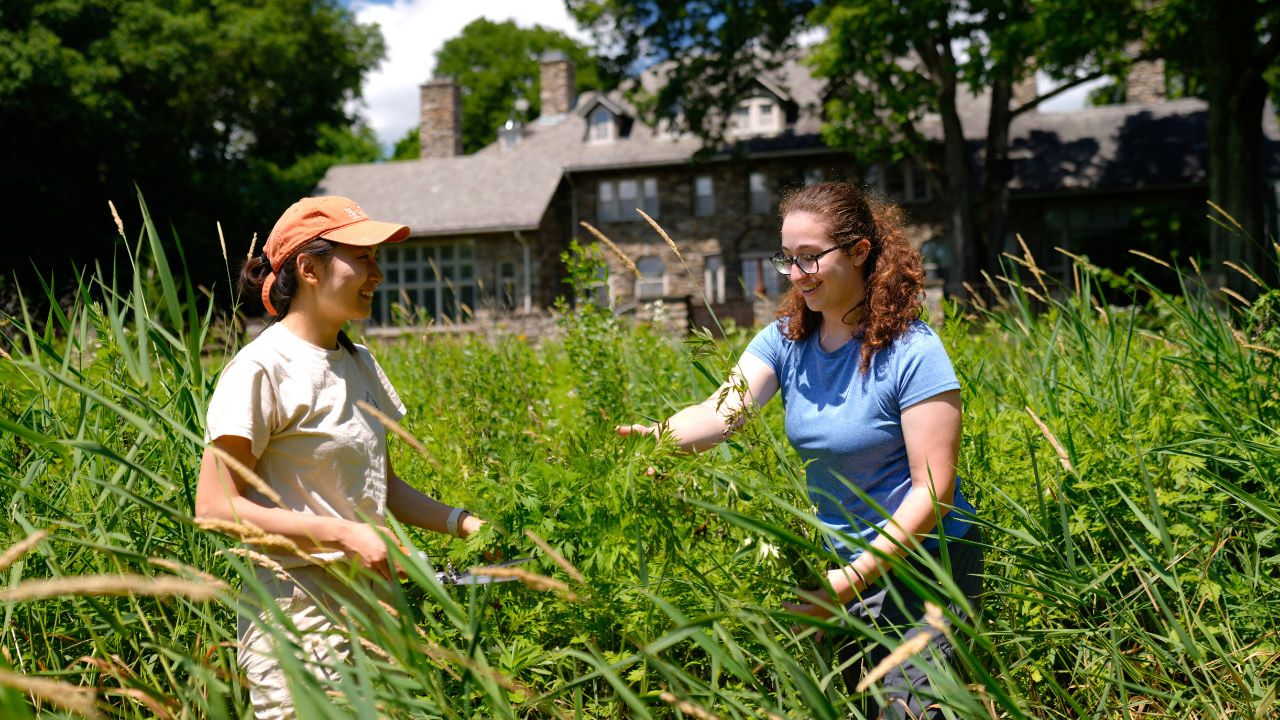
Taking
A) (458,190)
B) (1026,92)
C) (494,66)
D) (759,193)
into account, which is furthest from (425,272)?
(494,66)

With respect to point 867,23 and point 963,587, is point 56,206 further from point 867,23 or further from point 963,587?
point 963,587

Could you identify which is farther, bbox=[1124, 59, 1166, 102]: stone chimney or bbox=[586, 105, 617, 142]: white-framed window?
bbox=[586, 105, 617, 142]: white-framed window

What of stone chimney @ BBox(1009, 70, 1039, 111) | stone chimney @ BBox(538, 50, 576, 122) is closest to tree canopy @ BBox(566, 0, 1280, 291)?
stone chimney @ BBox(1009, 70, 1039, 111)

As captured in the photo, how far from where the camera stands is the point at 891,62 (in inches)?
774

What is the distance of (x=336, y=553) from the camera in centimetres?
196

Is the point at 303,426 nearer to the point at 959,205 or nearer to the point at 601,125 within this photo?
the point at 959,205

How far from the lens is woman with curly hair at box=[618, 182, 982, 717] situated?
84.2 inches

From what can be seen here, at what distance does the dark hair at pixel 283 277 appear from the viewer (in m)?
2.21

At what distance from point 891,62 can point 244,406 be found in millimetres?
19682

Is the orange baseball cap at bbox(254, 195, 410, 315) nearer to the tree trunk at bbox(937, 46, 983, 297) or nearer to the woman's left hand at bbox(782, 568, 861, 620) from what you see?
the woman's left hand at bbox(782, 568, 861, 620)

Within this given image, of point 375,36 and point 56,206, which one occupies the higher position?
point 375,36

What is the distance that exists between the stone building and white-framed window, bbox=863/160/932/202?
40mm

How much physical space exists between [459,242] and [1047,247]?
660 inches

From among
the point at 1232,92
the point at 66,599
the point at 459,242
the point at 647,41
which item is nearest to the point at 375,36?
the point at 459,242
